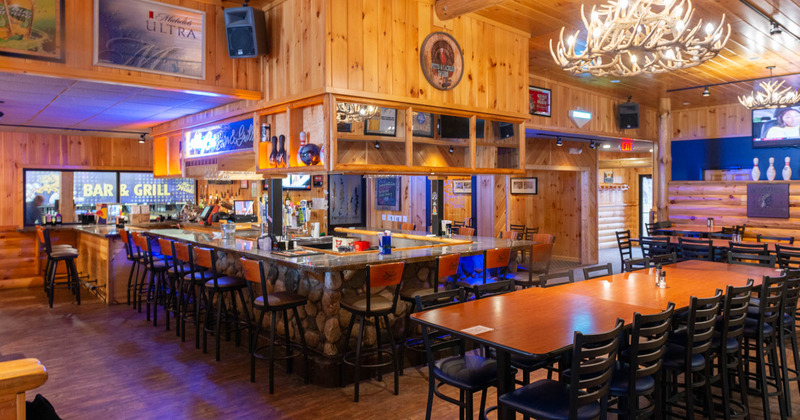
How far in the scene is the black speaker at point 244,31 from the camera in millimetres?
5035

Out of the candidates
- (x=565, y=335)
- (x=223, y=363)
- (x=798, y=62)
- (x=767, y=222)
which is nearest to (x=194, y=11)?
(x=223, y=363)

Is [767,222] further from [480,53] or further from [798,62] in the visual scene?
[480,53]

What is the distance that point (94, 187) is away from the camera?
10172 millimetres

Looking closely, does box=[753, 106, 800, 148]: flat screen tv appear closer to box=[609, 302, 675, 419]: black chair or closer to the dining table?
the dining table

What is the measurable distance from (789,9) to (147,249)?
7242 mm

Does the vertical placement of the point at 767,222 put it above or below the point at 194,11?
below

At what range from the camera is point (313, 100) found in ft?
15.7

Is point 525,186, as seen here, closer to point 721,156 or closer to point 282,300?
point 721,156

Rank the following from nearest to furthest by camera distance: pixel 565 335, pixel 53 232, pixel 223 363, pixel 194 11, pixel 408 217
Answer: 1. pixel 565 335
2. pixel 223 363
3. pixel 194 11
4. pixel 53 232
5. pixel 408 217

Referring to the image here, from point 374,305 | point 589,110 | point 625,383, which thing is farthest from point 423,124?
point 589,110

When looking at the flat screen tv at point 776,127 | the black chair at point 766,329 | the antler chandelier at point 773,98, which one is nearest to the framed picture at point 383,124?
the black chair at point 766,329

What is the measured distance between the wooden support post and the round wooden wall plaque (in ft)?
21.2

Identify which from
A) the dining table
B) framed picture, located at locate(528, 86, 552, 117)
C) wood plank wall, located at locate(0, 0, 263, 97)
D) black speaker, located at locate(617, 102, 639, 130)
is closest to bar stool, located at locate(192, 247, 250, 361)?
wood plank wall, located at locate(0, 0, 263, 97)

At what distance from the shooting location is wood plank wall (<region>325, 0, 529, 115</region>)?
4.64m
